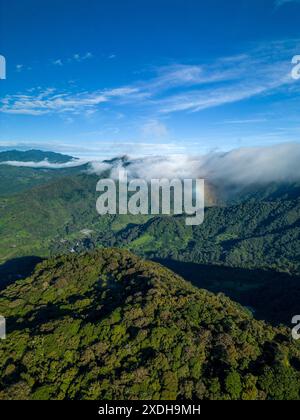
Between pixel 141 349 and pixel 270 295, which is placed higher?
pixel 141 349

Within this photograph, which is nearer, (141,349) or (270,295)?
(141,349)

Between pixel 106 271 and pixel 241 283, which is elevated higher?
pixel 106 271

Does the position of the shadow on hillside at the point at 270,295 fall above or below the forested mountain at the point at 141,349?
below

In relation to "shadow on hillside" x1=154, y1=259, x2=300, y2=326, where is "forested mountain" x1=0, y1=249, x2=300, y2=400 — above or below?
above

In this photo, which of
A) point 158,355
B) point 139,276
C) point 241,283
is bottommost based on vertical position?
point 241,283

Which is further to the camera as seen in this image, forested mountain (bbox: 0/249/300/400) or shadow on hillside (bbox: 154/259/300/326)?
shadow on hillside (bbox: 154/259/300/326)

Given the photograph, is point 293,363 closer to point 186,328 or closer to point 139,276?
point 186,328

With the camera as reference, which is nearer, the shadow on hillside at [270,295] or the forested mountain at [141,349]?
the forested mountain at [141,349]
